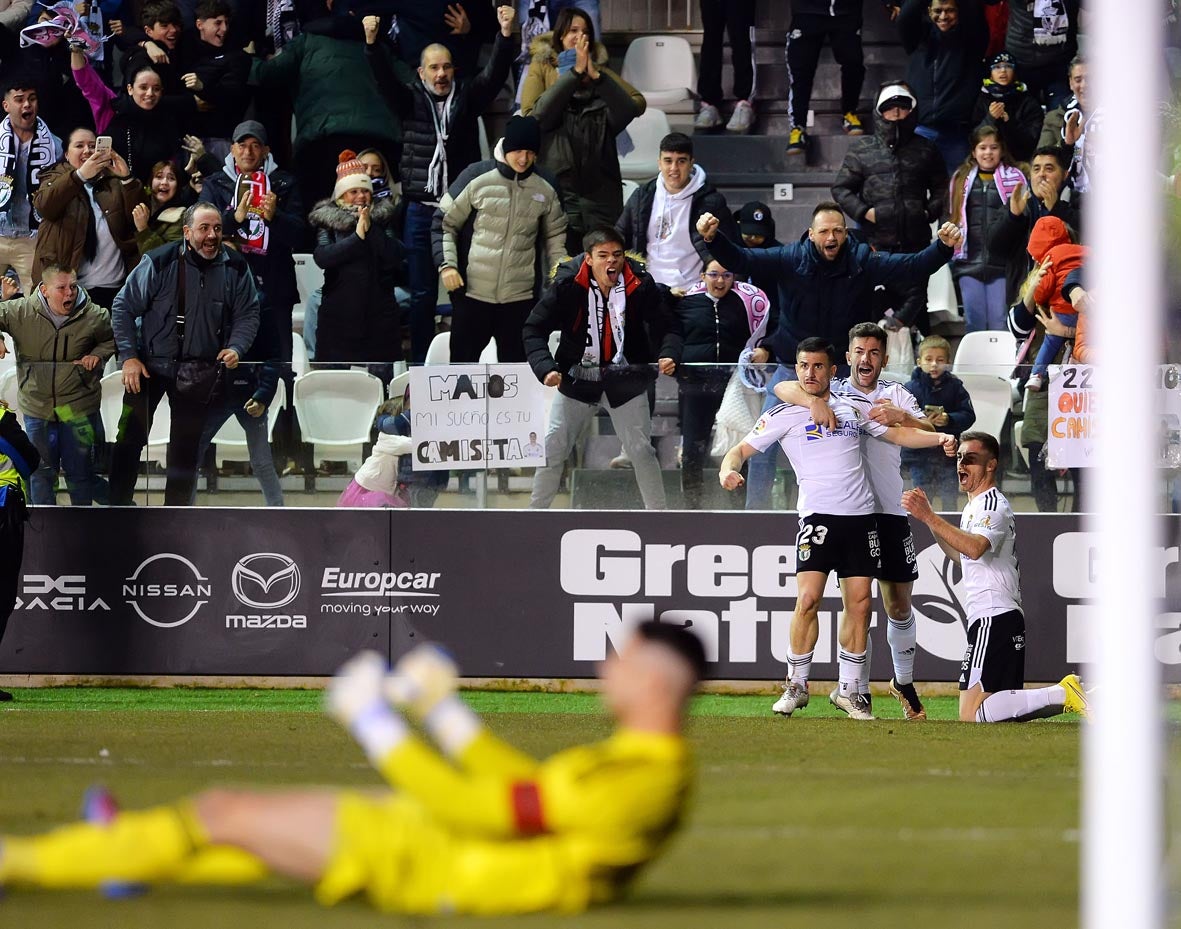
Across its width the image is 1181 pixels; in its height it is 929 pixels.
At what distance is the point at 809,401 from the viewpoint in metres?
11.1

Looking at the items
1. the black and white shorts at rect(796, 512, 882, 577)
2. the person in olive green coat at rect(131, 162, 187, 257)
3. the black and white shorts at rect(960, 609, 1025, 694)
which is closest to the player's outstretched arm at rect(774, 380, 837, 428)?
the black and white shorts at rect(796, 512, 882, 577)

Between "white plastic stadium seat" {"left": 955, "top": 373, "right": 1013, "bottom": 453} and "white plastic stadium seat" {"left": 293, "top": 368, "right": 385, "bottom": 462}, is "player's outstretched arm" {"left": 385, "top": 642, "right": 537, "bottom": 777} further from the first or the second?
"white plastic stadium seat" {"left": 955, "top": 373, "right": 1013, "bottom": 453}

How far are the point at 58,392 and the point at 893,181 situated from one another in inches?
283

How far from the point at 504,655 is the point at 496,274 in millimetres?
3224

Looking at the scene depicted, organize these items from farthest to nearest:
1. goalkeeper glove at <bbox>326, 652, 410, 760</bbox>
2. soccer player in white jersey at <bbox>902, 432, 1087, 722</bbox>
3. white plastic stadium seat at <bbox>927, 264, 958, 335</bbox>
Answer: white plastic stadium seat at <bbox>927, 264, 958, 335</bbox> → soccer player in white jersey at <bbox>902, 432, 1087, 722</bbox> → goalkeeper glove at <bbox>326, 652, 410, 760</bbox>

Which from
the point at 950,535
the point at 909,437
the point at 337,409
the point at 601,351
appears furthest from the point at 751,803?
the point at 337,409

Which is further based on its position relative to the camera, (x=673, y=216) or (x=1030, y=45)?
(x=1030, y=45)

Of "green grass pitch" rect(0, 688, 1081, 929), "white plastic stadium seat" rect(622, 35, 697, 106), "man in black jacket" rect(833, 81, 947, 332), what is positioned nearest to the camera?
"green grass pitch" rect(0, 688, 1081, 929)

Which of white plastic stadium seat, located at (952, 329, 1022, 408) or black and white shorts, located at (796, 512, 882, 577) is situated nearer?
black and white shorts, located at (796, 512, 882, 577)

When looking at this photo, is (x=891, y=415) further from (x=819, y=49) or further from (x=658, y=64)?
(x=658, y=64)

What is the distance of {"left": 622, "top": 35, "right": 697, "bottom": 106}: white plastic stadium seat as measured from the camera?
18703mm

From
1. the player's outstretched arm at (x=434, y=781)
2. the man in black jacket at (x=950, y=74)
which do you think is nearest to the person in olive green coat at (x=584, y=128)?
the man in black jacket at (x=950, y=74)

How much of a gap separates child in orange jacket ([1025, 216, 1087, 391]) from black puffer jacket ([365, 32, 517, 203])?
5132 millimetres

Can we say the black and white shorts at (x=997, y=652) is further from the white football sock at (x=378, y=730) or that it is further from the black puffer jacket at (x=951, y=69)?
the black puffer jacket at (x=951, y=69)
